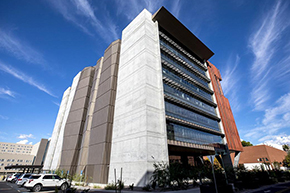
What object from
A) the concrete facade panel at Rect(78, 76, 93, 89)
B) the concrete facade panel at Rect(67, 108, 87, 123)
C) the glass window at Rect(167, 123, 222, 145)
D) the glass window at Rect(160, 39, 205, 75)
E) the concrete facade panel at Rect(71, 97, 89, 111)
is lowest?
the glass window at Rect(167, 123, 222, 145)

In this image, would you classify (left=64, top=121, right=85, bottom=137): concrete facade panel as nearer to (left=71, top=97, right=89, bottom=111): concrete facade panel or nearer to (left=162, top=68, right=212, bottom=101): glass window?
(left=71, top=97, right=89, bottom=111): concrete facade panel

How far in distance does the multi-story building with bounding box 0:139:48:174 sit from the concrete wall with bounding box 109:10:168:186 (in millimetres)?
58230

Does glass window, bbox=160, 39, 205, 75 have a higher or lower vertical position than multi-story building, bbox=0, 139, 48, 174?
higher

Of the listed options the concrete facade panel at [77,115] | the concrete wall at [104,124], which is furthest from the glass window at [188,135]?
the concrete facade panel at [77,115]

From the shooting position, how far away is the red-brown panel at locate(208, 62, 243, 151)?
124 ft

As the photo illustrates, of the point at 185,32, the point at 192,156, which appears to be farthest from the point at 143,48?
the point at 192,156

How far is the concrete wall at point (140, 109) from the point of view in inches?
771

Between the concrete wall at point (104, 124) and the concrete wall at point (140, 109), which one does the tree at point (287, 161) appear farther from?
the concrete wall at point (104, 124)

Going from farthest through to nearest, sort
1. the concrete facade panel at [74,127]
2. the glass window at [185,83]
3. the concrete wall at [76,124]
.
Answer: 1. the concrete facade panel at [74,127]
2. the concrete wall at [76,124]
3. the glass window at [185,83]

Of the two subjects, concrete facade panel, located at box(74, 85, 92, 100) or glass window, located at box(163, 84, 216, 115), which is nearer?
glass window, located at box(163, 84, 216, 115)

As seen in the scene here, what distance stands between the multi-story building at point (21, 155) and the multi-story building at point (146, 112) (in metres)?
25.0

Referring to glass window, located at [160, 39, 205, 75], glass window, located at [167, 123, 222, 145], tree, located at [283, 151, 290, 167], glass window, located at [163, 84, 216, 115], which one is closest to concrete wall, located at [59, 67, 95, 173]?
glass window, located at [167, 123, 222, 145]

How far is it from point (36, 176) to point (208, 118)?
3398 centimetres

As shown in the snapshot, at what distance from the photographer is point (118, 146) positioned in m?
23.2
